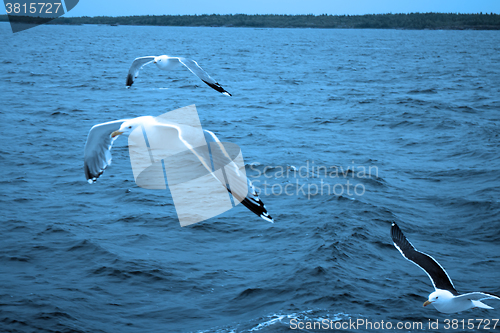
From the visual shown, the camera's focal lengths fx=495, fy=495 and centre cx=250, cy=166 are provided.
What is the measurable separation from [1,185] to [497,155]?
13.5 meters

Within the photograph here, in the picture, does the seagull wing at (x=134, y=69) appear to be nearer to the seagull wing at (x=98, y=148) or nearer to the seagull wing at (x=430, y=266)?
the seagull wing at (x=98, y=148)

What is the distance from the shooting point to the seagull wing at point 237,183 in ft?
14.6

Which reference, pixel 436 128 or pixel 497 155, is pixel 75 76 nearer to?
pixel 436 128

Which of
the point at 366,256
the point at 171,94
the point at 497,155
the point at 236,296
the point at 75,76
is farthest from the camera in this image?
the point at 75,76

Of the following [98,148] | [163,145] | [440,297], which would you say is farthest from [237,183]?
[440,297]

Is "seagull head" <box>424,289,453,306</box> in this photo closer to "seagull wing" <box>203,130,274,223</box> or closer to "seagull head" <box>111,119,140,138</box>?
"seagull wing" <box>203,130,274,223</box>

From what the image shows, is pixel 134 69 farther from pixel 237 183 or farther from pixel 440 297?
pixel 440 297

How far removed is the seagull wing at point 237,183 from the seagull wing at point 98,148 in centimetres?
147

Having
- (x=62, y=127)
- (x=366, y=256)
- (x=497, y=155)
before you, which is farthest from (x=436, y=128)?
(x=62, y=127)

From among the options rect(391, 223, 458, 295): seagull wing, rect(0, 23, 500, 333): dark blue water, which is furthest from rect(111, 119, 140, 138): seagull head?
rect(391, 223, 458, 295): seagull wing

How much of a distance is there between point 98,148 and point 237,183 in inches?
92.0

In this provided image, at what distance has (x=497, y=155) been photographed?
14664mm

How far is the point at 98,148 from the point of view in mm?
6211

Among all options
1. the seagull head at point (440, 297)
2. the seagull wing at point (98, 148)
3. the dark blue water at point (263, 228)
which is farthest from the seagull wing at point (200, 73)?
the seagull head at point (440, 297)
